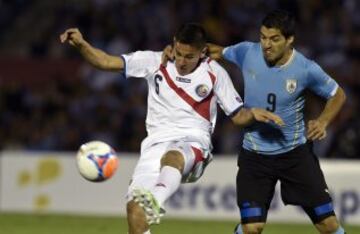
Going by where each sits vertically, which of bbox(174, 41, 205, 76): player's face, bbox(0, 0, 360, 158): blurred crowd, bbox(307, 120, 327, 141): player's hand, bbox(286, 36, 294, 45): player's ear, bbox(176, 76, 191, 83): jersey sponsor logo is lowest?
bbox(307, 120, 327, 141): player's hand

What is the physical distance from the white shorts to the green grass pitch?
417 centimetres

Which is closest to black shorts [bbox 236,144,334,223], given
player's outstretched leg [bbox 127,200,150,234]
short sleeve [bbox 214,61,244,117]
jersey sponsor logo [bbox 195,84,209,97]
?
short sleeve [bbox 214,61,244,117]

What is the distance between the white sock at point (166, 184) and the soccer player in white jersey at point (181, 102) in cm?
5

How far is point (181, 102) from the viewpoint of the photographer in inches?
357

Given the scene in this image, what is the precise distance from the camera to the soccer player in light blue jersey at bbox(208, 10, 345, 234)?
9203mm

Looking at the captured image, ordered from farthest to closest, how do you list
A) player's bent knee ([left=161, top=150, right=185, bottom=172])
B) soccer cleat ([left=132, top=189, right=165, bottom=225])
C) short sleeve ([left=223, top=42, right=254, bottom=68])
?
short sleeve ([left=223, top=42, right=254, bottom=68]) → player's bent knee ([left=161, top=150, right=185, bottom=172]) → soccer cleat ([left=132, top=189, right=165, bottom=225])

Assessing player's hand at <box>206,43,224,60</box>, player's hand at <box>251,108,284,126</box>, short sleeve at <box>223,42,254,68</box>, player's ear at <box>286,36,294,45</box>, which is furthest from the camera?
player's hand at <box>206,43,224,60</box>

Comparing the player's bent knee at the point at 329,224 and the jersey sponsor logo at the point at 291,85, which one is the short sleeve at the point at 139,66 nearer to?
the jersey sponsor logo at the point at 291,85

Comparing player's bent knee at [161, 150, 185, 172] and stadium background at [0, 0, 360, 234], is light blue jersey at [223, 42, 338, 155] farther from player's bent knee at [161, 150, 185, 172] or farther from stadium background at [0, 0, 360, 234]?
stadium background at [0, 0, 360, 234]

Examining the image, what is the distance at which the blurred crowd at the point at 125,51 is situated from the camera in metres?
17.3

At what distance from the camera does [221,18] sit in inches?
728

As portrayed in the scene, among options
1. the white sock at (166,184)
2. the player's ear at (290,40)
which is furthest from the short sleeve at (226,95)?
the white sock at (166,184)

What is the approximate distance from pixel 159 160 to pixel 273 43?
4.32 feet

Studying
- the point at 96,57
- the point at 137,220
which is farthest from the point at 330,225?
the point at 96,57
